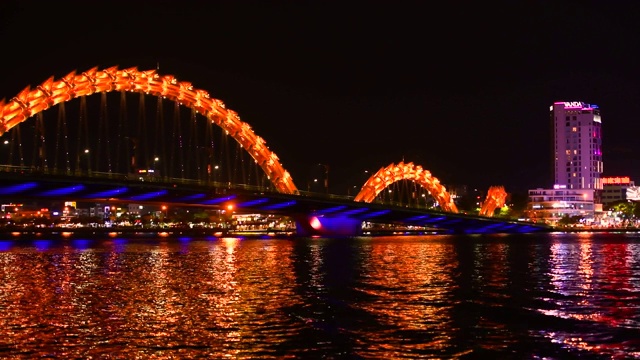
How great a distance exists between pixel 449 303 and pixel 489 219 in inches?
4539

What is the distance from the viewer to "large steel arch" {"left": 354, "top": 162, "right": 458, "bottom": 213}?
14562cm

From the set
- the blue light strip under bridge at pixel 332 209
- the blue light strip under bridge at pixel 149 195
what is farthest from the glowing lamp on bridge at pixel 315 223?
the blue light strip under bridge at pixel 149 195

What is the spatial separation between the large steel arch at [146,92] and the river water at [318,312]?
35574mm

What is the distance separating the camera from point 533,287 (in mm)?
36719

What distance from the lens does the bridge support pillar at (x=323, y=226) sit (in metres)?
119

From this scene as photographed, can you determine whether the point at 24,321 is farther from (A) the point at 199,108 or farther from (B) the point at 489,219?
(B) the point at 489,219

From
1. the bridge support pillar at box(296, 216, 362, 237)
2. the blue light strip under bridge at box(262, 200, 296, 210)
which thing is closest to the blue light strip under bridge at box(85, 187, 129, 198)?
the blue light strip under bridge at box(262, 200, 296, 210)

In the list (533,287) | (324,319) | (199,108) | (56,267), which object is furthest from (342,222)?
(324,319)

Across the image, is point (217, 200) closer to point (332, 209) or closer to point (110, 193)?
point (110, 193)

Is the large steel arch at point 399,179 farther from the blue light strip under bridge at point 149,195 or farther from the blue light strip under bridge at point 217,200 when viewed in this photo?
the blue light strip under bridge at point 149,195

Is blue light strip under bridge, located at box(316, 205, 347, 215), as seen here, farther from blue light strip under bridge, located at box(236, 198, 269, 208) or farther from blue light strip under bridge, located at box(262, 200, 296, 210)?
blue light strip under bridge, located at box(236, 198, 269, 208)

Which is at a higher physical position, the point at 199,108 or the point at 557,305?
the point at 199,108

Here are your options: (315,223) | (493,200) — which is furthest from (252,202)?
(493,200)

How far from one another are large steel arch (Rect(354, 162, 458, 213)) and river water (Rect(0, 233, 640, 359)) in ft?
318
